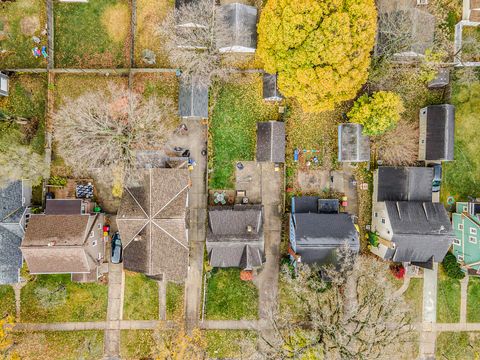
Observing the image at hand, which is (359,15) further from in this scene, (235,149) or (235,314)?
(235,314)

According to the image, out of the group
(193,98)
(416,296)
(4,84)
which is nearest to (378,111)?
(193,98)

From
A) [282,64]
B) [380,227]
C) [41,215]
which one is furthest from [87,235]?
[380,227]

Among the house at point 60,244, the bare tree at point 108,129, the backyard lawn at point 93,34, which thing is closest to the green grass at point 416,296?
the bare tree at point 108,129

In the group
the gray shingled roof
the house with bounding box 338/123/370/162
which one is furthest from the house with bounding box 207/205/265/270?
the gray shingled roof

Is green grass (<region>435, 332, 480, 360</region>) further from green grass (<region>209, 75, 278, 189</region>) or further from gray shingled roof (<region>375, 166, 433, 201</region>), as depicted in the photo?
green grass (<region>209, 75, 278, 189</region>)

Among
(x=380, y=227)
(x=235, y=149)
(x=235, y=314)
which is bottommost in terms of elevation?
(x=235, y=314)

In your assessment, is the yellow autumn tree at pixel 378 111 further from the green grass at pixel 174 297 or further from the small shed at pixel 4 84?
the small shed at pixel 4 84
